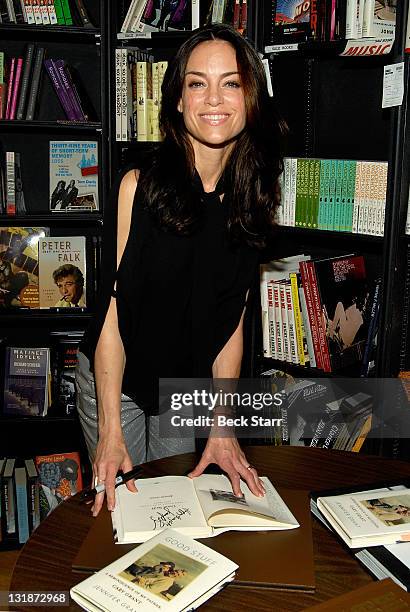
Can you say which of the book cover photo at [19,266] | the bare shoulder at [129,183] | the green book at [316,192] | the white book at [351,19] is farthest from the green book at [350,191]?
the book cover photo at [19,266]

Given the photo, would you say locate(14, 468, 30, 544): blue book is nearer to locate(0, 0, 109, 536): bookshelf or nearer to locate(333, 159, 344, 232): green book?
locate(0, 0, 109, 536): bookshelf

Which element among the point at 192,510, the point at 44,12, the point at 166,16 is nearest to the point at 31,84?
the point at 44,12

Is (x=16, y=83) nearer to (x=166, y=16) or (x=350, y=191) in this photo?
(x=166, y=16)

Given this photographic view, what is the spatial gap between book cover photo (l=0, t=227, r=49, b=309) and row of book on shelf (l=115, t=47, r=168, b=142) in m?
0.52

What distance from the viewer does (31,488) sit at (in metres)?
2.69

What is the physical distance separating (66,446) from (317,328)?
48.4 inches

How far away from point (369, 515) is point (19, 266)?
6.08 feet

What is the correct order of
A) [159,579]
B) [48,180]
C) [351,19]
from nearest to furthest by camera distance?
[159,579], [351,19], [48,180]

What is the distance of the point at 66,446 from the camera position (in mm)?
2973

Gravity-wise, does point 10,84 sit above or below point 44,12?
below

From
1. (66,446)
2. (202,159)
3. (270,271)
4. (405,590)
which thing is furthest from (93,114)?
(405,590)

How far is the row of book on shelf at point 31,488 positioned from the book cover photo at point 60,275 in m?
0.60

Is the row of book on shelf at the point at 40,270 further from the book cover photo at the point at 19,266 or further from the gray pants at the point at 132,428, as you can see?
the gray pants at the point at 132,428

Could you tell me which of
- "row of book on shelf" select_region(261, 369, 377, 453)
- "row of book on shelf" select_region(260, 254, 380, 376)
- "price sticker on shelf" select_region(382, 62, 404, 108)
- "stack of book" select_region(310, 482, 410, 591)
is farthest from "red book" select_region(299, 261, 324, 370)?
"stack of book" select_region(310, 482, 410, 591)
